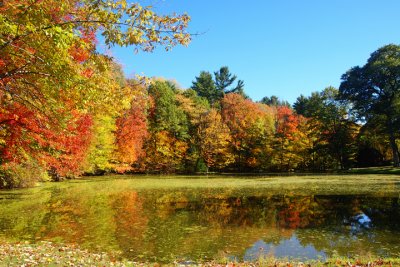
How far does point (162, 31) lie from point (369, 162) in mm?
55602

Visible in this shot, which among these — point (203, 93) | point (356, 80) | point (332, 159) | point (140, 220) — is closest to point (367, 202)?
point (140, 220)

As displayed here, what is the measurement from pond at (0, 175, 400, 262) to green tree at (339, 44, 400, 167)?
2579 centimetres

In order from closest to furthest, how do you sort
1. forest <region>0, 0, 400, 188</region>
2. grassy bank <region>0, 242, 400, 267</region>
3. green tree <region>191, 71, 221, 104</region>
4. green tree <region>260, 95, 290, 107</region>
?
grassy bank <region>0, 242, 400, 267</region>
forest <region>0, 0, 400, 188</region>
green tree <region>191, 71, 221, 104</region>
green tree <region>260, 95, 290, 107</region>

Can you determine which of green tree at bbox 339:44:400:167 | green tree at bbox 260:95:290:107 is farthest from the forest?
green tree at bbox 260:95:290:107

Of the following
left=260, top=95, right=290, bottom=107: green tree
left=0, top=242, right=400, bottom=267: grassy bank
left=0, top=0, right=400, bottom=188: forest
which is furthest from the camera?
left=260, top=95, right=290, bottom=107: green tree

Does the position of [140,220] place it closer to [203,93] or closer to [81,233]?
[81,233]

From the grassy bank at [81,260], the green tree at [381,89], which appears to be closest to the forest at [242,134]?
the green tree at [381,89]

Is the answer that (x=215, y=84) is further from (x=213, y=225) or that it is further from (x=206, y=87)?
(x=213, y=225)

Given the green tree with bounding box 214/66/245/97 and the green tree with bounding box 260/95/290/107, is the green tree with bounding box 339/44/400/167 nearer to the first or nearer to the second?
the green tree with bounding box 214/66/245/97

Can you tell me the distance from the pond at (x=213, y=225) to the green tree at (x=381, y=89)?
2579 centimetres

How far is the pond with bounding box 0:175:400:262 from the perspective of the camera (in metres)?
10.3

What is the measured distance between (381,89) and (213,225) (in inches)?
1626

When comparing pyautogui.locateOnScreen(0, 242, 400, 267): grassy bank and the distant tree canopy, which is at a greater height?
the distant tree canopy

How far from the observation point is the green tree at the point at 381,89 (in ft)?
144
